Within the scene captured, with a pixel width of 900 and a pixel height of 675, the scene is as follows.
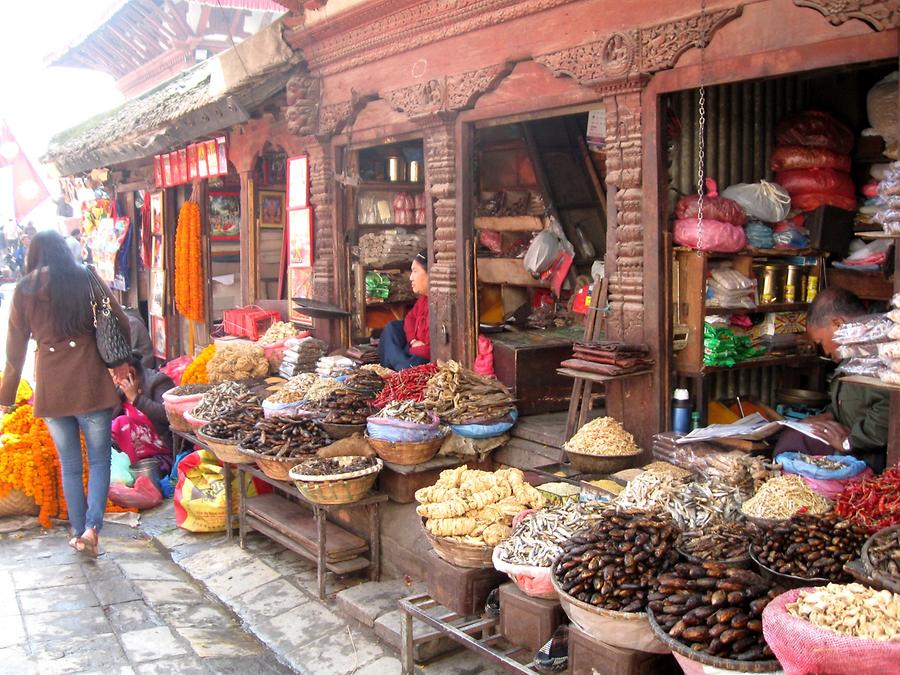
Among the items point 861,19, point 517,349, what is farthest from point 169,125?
point 861,19

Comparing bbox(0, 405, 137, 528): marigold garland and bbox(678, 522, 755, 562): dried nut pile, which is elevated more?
bbox(678, 522, 755, 562): dried nut pile

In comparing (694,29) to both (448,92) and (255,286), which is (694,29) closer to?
(448,92)

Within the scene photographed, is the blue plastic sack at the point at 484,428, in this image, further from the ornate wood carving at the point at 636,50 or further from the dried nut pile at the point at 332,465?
the ornate wood carving at the point at 636,50

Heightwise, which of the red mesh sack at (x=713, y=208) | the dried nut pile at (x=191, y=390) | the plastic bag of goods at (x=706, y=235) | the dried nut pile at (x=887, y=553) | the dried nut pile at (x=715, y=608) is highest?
the red mesh sack at (x=713, y=208)

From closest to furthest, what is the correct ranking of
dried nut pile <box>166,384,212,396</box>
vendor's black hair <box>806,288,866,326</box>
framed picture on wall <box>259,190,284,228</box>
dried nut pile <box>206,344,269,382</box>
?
vendor's black hair <box>806,288,866,326</box>
dried nut pile <box>166,384,212,396</box>
dried nut pile <box>206,344,269,382</box>
framed picture on wall <box>259,190,284,228</box>

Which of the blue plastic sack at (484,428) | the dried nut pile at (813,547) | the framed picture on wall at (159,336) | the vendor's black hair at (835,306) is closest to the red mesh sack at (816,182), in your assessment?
the vendor's black hair at (835,306)

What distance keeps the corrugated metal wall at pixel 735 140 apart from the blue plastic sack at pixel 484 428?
1.35 meters

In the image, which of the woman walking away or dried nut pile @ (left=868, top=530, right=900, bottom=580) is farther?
the woman walking away

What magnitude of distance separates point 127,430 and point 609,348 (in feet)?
17.6

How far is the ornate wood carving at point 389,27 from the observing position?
6230 mm

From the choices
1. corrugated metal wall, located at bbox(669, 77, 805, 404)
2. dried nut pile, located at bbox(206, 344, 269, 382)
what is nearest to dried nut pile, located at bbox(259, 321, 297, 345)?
dried nut pile, located at bbox(206, 344, 269, 382)

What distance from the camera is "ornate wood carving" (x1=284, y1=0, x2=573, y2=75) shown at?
6.23m

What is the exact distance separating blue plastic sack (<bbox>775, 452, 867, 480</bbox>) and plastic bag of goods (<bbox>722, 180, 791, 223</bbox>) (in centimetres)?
176

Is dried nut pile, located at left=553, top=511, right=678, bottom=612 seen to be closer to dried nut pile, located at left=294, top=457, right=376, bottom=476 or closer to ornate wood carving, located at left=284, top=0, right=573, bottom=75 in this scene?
dried nut pile, located at left=294, top=457, right=376, bottom=476
